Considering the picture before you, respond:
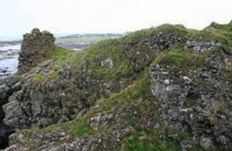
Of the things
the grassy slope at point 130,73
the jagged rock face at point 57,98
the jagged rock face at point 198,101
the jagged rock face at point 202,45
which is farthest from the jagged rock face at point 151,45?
the jagged rock face at point 198,101

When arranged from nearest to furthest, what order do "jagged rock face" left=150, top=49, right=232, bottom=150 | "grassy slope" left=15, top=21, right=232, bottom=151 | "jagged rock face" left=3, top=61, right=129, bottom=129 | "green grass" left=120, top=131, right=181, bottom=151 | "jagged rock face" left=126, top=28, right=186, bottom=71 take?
1. "green grass" left=120, top=131, right=181, bottom=151
2. "grassy slope" left=15, top=21, right=232, bottom=151
3. "jagged rock face" left=150, top=49, right=232, bottom=150
4. "jagged rock face" left=126, top=28, right=186, bottom=71
5. "jagged rock face" left=3, top=61, right=129, bottom=129

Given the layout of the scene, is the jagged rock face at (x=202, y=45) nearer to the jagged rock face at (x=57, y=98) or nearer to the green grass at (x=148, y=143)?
the jagged rock face at (x=57, y=98)

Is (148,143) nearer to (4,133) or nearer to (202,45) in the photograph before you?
(202,45)

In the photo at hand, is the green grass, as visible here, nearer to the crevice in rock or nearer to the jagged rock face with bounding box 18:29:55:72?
the crevice in rock

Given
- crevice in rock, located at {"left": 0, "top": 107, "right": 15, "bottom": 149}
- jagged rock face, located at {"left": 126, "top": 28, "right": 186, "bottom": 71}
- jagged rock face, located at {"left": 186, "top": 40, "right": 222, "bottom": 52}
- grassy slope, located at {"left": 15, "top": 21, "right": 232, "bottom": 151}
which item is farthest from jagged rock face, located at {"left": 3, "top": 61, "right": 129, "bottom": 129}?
jagged rock face, located at {"left": 186, "top": 40, "right": 222, "bottom": 52}

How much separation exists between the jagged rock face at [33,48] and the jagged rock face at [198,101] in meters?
18.0

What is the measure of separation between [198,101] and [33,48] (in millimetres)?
20735

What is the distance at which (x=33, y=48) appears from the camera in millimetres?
43500

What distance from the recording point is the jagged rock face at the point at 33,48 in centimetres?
4294

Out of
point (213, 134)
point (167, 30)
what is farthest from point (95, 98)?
point (213, 134)

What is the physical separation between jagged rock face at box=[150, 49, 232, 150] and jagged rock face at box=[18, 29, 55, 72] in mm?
17972

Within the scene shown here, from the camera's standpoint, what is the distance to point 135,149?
24.4 metres

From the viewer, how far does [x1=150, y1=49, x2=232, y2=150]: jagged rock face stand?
81.9ft

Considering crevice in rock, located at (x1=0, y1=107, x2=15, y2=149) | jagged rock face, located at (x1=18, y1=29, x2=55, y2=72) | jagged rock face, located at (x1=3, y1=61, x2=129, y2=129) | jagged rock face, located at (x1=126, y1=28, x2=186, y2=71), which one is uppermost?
jagged rock face, located at (x1=126, y1=28, x2=186, y2=71)
